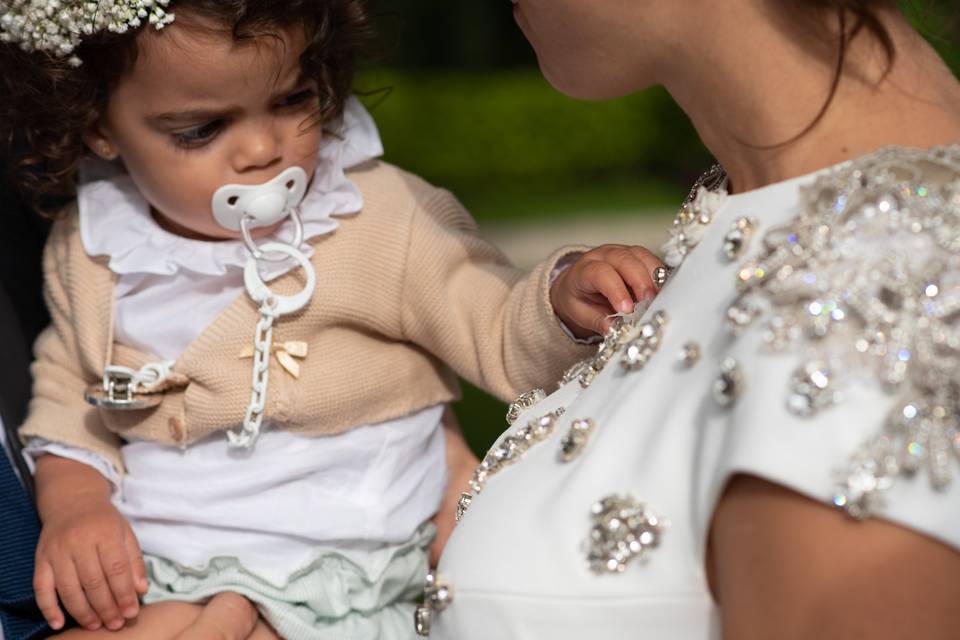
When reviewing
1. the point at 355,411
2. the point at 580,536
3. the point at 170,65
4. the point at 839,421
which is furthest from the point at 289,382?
the point at 839,421

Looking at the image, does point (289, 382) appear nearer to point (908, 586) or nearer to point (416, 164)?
point (908, 586)

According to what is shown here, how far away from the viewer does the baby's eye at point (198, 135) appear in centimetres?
212

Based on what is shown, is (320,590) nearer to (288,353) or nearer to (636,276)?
(288,353)

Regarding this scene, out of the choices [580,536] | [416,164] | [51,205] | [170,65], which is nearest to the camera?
[580,536]

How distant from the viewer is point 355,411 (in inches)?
87.8

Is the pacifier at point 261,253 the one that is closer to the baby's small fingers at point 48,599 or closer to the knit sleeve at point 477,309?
the knit sleeve at point 477,309

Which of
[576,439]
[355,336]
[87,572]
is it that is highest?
[576,439]

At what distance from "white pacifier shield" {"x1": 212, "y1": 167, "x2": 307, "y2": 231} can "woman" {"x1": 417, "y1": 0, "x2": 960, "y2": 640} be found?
2.47ft

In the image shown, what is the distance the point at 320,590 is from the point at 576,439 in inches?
37.7

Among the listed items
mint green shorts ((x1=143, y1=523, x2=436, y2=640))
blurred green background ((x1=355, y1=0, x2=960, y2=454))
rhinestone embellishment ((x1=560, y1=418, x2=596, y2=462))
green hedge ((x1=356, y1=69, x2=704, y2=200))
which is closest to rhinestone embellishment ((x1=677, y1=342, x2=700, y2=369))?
rhinestone embellishment ((x1=560, y1=418, x2=596, y2=462))

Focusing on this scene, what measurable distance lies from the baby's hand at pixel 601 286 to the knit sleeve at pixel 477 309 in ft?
0.22

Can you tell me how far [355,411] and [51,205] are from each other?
85 centimetres

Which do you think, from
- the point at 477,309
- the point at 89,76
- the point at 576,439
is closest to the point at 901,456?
the point at 576,439

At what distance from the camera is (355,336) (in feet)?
7.41
